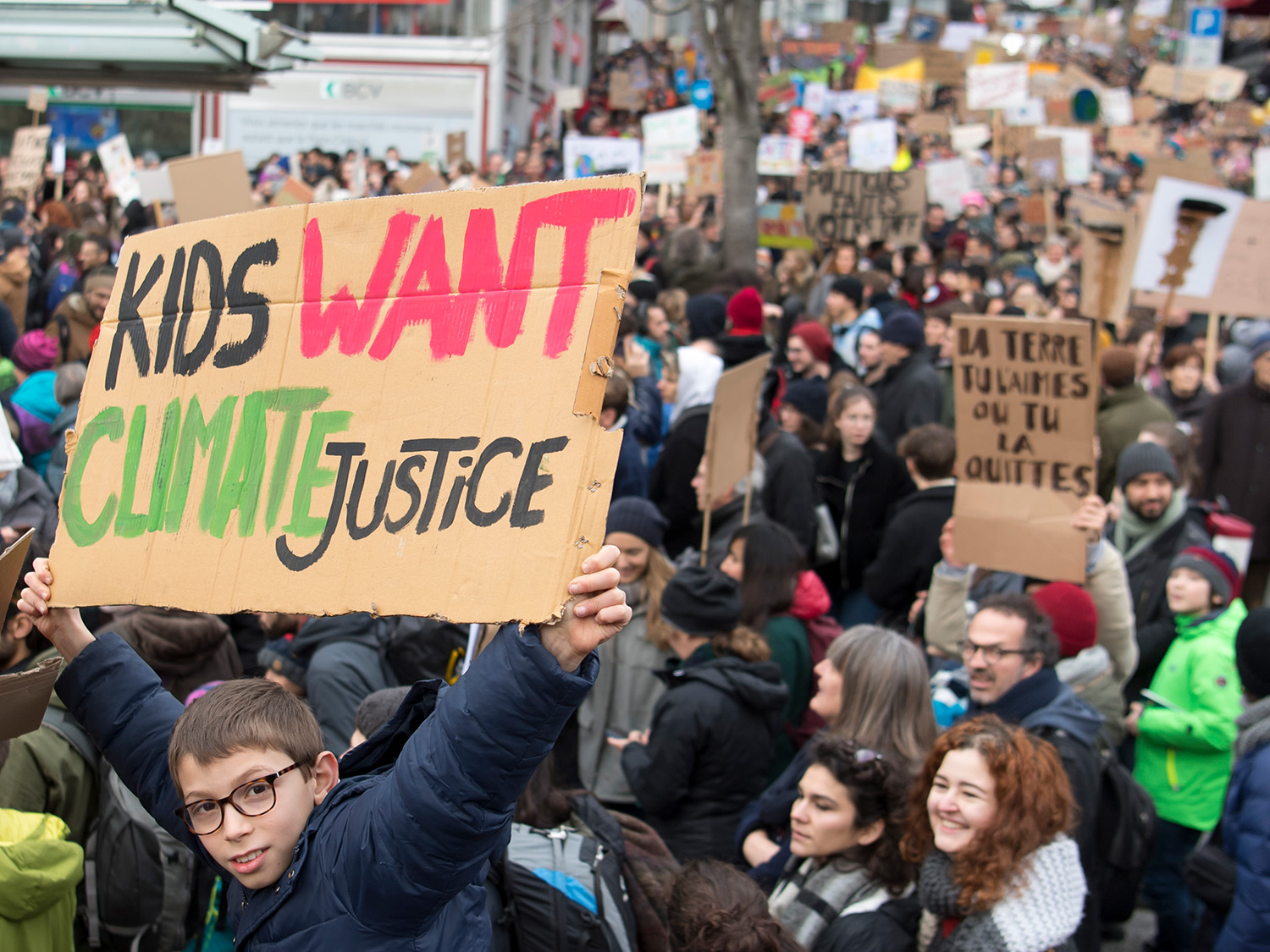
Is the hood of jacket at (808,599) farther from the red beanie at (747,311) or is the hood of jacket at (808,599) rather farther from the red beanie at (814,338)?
the red beanie at (814,338)

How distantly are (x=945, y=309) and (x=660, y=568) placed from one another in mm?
4754

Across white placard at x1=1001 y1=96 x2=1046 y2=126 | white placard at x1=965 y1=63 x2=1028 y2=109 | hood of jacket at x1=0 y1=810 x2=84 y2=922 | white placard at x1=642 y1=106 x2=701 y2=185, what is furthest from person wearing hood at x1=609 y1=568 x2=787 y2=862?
white placard at x1=1001 y1=96 x2=1046 y2=126

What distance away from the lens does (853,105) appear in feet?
66.8

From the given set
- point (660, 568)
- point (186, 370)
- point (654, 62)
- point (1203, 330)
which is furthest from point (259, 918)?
point (654, 62)

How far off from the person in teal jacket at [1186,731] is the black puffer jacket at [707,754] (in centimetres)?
156

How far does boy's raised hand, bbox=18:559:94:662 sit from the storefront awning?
9.21 ft

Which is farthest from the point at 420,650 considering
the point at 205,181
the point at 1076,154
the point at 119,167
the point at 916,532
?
the point at 1076,154

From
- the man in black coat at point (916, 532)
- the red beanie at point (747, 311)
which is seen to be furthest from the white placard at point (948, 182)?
the man in black coat at point (916, 532)

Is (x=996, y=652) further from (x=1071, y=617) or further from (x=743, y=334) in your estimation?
(x=743, y=334)

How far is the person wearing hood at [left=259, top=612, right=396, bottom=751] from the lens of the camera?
3295mm

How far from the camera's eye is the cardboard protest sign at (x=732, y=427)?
4754mm

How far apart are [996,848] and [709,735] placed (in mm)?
1063

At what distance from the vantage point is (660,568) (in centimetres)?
418

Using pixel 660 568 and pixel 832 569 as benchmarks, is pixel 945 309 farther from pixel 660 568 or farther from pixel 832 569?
pixel 660 568
